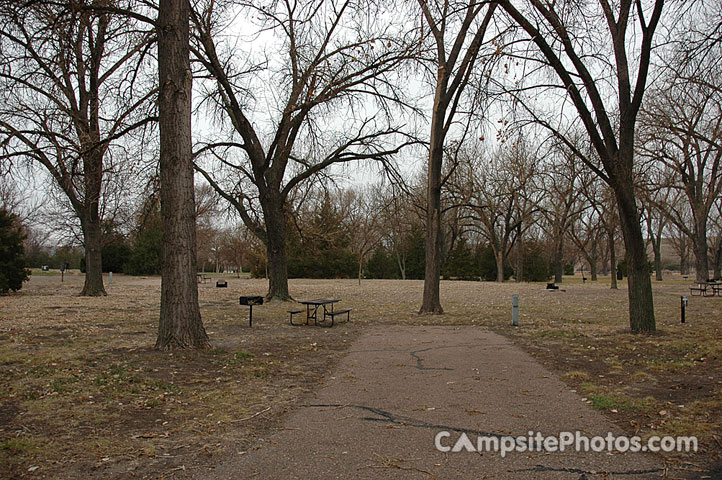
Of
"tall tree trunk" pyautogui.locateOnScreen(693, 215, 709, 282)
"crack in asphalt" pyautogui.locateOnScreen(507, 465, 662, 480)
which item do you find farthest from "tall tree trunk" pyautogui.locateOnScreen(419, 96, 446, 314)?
"tall tree trunk" pyautogui.locateOnScreen(693, 215, 709, 282)

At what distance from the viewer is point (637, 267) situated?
11.2m

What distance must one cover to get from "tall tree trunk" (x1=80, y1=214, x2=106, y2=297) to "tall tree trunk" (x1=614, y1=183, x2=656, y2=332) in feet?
69.1

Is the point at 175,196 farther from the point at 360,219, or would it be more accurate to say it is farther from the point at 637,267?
the point at 360,219

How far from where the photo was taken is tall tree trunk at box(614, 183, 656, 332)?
11062mm

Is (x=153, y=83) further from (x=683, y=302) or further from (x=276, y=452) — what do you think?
(x=683, y=302)

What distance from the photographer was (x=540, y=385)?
266 inches

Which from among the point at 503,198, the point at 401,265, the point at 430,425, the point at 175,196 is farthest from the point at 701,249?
the point at 430,425

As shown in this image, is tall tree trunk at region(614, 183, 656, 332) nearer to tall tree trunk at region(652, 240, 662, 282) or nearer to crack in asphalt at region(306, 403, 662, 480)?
crack in asphalt at region(306, 403, 662, 480)

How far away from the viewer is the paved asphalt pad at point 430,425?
3904mm

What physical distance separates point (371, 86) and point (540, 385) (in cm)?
1340

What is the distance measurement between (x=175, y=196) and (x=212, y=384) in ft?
11.7

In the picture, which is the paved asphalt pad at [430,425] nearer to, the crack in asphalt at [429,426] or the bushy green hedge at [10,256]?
the crack in asphalt at [429,426]

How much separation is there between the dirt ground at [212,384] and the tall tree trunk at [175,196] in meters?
0.57

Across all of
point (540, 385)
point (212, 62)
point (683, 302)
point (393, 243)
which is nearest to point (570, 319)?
point (683, 302)
